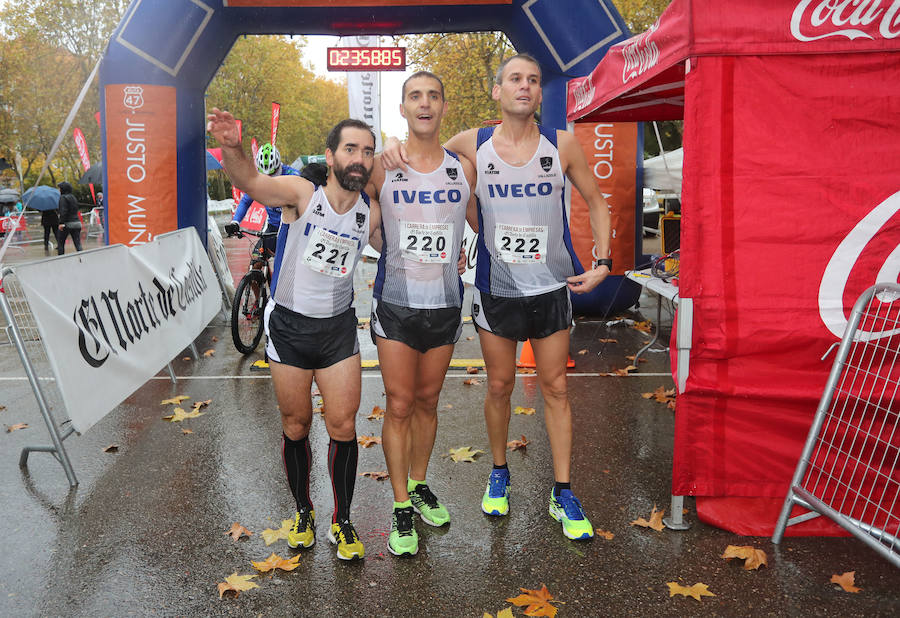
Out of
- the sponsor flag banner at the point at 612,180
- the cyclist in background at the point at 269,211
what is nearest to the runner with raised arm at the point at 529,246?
the cyclist in background at the point at 269,211

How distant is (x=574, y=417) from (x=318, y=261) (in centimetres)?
279

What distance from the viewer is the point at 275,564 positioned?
3.27 meters

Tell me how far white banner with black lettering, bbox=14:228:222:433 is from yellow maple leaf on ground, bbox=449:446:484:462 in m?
2.17

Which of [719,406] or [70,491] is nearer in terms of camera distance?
[719,406]

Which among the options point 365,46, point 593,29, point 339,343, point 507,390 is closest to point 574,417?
point 507,390

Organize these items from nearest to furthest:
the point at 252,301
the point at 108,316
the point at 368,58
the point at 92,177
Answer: the point at 108,316, the point at 252,301, the point at 368,58, the point at 92,177

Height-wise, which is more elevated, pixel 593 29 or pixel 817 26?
pixel 593 29

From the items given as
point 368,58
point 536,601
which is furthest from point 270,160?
point 368,58

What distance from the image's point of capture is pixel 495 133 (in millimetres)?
3592

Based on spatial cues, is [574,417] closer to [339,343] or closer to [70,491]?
[339,343]

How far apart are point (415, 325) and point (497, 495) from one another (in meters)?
1.07

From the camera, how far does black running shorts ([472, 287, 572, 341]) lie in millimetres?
3592

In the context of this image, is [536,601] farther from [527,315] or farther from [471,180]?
[471,180]

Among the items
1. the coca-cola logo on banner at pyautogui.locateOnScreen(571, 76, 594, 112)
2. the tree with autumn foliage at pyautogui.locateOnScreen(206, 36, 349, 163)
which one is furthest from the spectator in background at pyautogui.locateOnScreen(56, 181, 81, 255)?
the tree with autumn foliage at pyautogui.locateOnScreen(206, 36, 349, 163)
